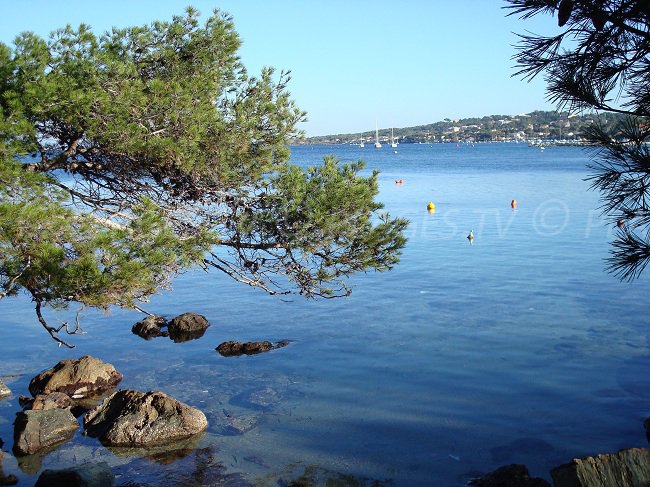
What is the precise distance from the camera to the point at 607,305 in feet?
61.5

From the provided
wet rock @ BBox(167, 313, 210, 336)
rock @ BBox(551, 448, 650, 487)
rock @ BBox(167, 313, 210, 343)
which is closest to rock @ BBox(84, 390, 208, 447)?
rock @ BBox(167, 313, 210, 343)

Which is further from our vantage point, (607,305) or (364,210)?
(607,305)

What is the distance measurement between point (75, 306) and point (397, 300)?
8.97 m

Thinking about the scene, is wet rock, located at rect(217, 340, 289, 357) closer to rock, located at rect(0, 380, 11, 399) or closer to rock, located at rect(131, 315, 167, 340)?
rock, located at rect(131, 315, 167, 340)

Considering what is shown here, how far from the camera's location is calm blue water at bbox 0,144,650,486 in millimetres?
9875

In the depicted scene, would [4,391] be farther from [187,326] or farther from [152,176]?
[152,176]

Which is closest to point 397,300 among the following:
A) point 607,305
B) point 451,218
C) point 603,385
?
point 607,305

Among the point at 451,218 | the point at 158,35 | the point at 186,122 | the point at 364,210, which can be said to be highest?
the point at 158,35

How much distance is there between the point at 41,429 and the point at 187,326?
6999mm

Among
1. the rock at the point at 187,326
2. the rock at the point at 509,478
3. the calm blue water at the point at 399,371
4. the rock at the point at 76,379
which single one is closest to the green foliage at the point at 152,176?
the calm blue water at the point at 399,371

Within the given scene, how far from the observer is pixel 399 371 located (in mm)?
13828

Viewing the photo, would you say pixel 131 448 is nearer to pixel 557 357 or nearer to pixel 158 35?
pixel 158 35

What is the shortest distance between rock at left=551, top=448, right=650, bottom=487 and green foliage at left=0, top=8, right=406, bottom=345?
446cm
